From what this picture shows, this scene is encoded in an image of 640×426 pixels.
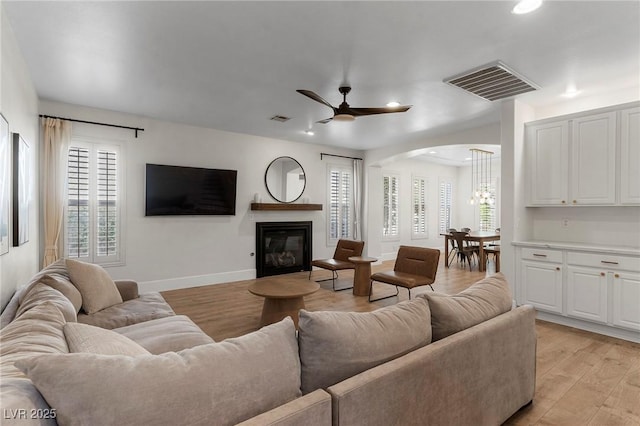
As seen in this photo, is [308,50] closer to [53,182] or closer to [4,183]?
[4,183]

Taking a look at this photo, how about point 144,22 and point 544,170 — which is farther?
point 544,170

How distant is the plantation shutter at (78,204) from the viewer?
4.34 meters

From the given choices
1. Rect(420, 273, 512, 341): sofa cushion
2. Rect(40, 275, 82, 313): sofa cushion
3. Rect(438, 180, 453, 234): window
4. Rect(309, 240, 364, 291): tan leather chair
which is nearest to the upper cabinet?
Rect(420, 273, 512, 341): sofa cushion

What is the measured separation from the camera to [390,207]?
8500 millimetres

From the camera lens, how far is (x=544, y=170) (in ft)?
13.3

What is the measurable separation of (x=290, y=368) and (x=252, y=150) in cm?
532

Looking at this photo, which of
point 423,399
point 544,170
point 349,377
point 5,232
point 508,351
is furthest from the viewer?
point 544,170

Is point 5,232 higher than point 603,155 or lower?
lower

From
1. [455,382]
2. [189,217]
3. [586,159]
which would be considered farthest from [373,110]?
[189,217]

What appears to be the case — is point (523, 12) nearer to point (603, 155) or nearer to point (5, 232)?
point (603, 155)

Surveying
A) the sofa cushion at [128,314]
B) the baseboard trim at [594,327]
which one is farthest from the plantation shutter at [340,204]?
the sofa cushion at [128,314]

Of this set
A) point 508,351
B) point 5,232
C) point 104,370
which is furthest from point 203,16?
point 508,351

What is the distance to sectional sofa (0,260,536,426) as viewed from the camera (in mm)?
806

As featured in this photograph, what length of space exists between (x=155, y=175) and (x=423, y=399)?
482 centimetres
